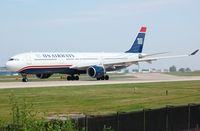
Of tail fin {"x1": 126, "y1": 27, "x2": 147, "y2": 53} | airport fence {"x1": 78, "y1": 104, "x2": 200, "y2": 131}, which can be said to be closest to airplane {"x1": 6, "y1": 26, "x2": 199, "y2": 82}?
tail fin {"x1": 126, "y1": 27, "x2": 147, "y2": 53}

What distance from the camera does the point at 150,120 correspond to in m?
19.1

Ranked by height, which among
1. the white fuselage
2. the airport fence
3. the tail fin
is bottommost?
the airport fence

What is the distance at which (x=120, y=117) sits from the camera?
17359 millimetres

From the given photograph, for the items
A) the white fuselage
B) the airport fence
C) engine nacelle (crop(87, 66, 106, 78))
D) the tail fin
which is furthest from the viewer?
the tail fin

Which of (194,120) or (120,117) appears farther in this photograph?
(194,120)

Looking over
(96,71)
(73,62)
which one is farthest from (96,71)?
(73,62)

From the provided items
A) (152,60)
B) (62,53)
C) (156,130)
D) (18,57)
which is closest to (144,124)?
(156,130)

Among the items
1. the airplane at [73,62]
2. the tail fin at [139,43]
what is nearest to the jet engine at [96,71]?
the airplane at [73,62]

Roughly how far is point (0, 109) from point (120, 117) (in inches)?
503

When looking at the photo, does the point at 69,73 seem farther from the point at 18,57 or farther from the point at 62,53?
the point at 18,57

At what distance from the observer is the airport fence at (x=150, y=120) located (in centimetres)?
1636

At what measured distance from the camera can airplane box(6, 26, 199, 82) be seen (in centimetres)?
6419

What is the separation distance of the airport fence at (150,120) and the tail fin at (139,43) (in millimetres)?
64912

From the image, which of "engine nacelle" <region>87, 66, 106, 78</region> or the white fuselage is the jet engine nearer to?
"engine nacelle" <region>87, 66, 106, 78</region>
